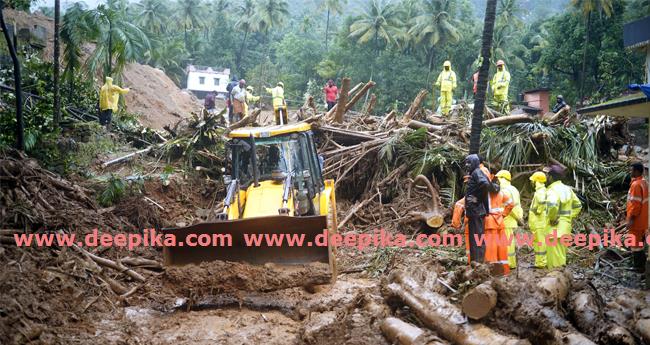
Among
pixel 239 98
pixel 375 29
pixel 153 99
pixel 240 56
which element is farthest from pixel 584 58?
pixel 240 56

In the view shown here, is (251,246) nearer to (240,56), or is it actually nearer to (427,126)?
(427,126)

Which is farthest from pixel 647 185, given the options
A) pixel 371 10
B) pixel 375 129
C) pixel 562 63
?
pixel 371 10

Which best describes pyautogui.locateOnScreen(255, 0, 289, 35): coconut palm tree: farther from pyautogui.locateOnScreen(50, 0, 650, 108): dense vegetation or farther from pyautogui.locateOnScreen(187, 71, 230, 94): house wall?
pyautogui.locateOnScreen(187, 71, 230, 94): house wall

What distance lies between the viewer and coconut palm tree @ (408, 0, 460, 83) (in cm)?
4775

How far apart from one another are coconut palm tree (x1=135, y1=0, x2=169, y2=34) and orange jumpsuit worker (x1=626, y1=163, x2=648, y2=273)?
200ft

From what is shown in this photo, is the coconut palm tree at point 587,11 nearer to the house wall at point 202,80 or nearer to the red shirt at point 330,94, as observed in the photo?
the red shirt at point 330,94

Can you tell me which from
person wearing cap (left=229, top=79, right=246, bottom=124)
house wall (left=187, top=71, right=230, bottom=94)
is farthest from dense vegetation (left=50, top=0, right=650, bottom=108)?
person wearing cap (left=229, top=79, right=246, bottom=124)

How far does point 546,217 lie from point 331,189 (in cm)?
347

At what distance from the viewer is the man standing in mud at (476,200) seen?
8.62 m

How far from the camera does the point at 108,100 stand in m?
16.6

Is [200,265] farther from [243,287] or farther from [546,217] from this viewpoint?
[546,217]

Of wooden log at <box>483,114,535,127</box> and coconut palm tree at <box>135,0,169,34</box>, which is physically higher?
coconut palm tree at <box>135,0,169,34</box>

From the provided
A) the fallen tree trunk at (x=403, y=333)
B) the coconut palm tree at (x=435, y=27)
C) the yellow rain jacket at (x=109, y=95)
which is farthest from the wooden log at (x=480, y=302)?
the coconut palm tree at (x=435, y=27)

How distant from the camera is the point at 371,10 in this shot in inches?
2035
